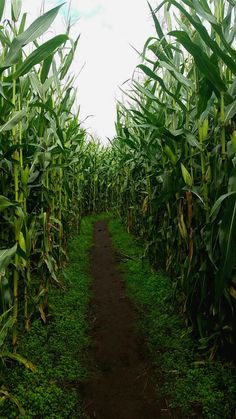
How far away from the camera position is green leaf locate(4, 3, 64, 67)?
2.12 metres

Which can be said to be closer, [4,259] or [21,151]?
[4,259]

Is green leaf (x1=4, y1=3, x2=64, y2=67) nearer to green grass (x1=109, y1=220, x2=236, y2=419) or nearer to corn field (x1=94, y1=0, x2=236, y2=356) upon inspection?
corn field (x1=94, y1=0, x2=236, y2=356)

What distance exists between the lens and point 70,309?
379cm

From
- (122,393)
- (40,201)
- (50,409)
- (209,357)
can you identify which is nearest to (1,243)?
(40,201)

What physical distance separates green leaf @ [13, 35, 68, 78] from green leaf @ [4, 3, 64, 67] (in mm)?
80

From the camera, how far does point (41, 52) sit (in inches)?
88.4

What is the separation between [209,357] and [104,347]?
2.99ft

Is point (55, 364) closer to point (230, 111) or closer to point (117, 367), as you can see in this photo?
point (117, 367)

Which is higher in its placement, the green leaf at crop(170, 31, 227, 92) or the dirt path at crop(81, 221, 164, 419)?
the green leaf at crop(170, 31, 227, 92)

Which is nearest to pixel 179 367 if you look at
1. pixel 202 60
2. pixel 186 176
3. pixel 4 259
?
pixel 186 176

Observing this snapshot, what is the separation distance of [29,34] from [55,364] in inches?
89.2

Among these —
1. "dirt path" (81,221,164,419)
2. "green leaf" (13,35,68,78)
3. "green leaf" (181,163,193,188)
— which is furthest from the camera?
"green leaf" (181,163,193,188)

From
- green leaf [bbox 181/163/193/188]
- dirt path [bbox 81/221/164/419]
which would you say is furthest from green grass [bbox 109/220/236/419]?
green leaf [bbox 181/163/193/188]

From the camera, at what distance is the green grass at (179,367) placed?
226 centimetres
